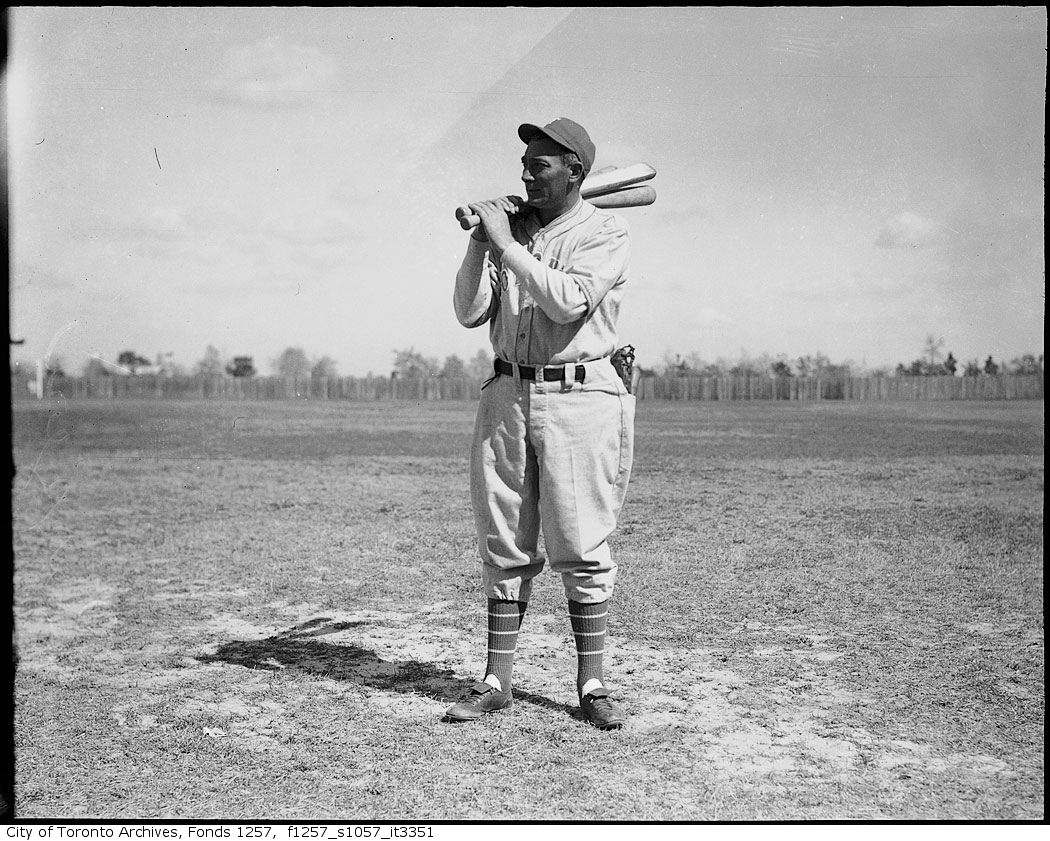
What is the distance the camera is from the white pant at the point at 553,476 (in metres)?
3.84

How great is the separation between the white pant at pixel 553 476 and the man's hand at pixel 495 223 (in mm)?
489

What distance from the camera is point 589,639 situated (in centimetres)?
395

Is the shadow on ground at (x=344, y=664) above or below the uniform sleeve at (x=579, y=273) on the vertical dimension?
below

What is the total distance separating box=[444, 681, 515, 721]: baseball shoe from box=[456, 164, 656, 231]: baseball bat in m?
1.94

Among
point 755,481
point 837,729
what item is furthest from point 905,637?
point 755,481

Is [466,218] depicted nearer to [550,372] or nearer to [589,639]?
[550,372]

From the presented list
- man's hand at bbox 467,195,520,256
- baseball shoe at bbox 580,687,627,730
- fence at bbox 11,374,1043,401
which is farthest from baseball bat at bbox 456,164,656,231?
fence at bbox 11,374,1043,401

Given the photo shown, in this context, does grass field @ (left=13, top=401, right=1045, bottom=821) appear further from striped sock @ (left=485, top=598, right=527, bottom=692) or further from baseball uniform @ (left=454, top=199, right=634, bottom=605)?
baseball uniform @ (left=454, top=199, right=634, bottom=605)

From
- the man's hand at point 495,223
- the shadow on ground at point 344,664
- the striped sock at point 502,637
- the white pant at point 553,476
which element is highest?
the man's hand at point 495,223

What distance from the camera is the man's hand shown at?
12.2ft

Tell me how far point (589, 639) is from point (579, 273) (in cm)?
135

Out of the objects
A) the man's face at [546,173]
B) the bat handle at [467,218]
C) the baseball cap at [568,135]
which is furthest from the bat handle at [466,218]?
the baseball cap at [568,135]

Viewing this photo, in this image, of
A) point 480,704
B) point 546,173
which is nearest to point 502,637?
point 480,704

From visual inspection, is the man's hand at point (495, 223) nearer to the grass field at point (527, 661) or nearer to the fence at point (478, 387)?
the grass field at point (527, 661)
